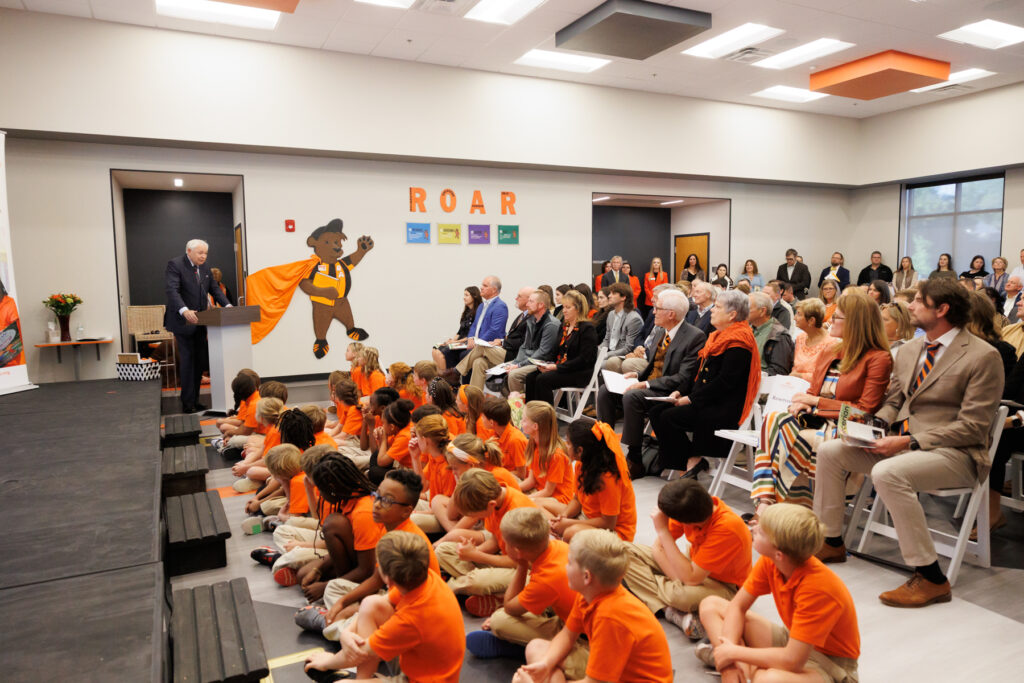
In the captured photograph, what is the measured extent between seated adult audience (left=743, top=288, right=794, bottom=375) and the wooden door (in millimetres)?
7254

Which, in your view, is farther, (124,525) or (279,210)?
(279,210)

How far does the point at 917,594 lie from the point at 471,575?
1.89 metres

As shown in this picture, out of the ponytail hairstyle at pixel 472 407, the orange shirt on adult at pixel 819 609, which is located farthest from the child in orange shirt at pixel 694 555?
the ponytail hairstyle at pixel 472 407

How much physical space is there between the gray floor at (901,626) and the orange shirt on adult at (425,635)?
36 cm

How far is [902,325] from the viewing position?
175 inches

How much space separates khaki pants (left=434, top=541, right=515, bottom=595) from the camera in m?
2.75

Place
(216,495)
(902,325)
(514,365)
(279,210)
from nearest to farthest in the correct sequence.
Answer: (216,495)
(902,325)
(514,365)
(279,210)

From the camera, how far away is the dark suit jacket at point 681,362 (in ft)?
15.0

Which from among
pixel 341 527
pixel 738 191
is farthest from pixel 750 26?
pixel 341 527

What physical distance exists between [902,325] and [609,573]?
3578 millimetres

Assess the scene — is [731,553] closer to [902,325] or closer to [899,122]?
[902,325]

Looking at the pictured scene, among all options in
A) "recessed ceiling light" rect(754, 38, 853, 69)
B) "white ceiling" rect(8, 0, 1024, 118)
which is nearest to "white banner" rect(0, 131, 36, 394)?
"white ceiling" rect(8, 0, 1024, 118)

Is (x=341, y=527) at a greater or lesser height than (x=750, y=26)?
lesser

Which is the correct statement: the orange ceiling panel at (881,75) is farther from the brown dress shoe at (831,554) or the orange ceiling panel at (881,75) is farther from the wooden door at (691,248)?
the brown dress shoe at (831,554)
